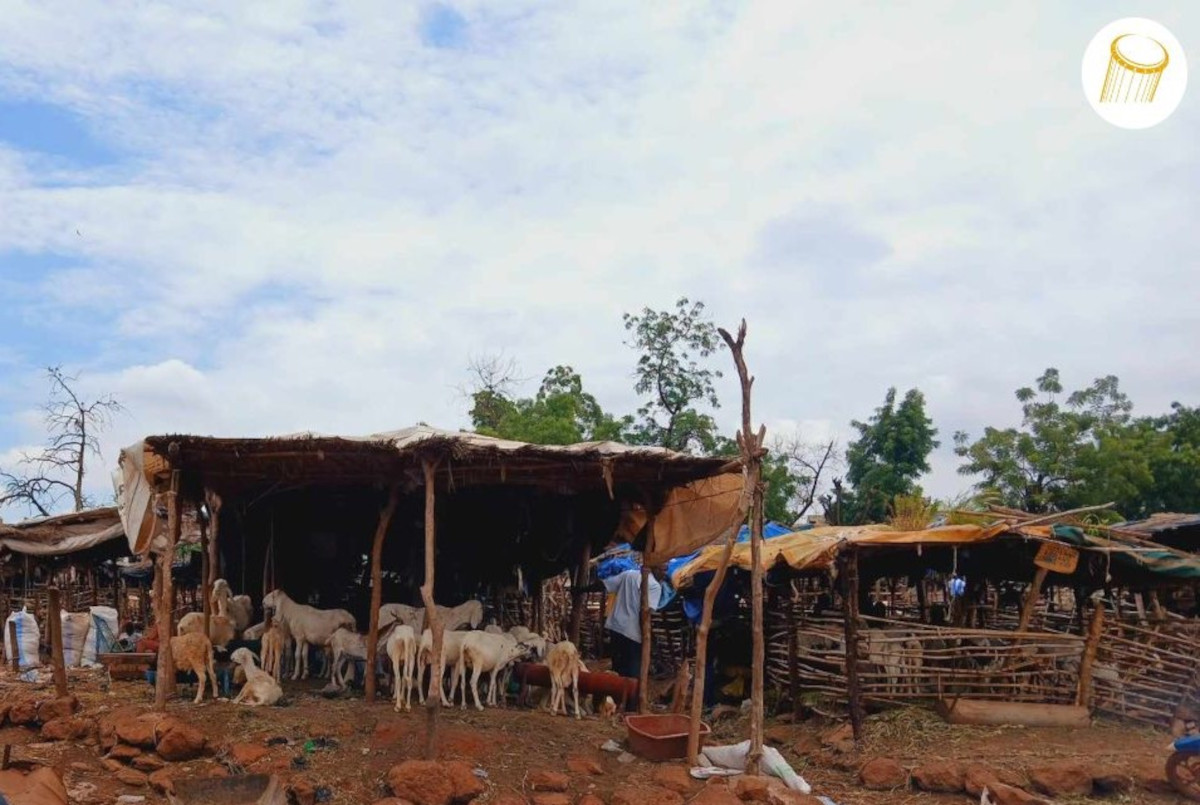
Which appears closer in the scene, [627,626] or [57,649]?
[57,649]

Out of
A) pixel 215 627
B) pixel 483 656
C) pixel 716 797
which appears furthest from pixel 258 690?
pixel 716 797

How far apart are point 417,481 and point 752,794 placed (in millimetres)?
4827

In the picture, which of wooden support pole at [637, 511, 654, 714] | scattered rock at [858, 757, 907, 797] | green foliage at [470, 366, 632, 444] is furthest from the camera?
green foliage at [470, 366, 632, 444]

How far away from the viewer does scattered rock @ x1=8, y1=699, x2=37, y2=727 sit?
36.9 ft

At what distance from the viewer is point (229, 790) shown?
29.0 feet

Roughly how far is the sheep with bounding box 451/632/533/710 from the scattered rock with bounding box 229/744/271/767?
2.47m

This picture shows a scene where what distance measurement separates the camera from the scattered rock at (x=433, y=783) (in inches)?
359

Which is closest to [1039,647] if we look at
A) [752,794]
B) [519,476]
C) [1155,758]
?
[1155,758]

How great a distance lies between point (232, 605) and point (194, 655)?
312 cm

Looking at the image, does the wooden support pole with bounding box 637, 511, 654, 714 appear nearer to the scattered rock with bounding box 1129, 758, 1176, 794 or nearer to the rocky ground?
the rocky ground

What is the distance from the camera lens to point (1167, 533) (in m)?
17.3

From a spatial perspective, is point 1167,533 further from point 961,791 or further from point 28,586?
point 28,586

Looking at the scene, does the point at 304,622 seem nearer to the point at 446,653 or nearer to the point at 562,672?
the point at 446,653

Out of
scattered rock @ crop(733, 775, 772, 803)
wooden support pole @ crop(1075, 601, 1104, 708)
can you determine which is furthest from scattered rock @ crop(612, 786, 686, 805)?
wooden support pole @ crop(1075, 601, 1104, 708)
